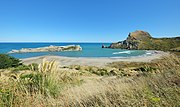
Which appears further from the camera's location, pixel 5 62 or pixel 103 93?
pixel 5 62

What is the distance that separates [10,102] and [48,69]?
6.08 ft

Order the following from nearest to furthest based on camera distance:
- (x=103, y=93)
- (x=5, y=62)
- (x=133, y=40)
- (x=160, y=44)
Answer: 1. (x=103, y=93)
2. (x=5, y=62)
3. (x=160, y=44)
4. (x=133, y=40)

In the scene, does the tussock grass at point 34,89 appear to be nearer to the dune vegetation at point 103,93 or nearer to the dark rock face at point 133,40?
the dune vegetation at point 103,93

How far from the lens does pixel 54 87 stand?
19.4ft

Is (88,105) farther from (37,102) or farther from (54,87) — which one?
(54,87)

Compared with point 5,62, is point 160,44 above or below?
above

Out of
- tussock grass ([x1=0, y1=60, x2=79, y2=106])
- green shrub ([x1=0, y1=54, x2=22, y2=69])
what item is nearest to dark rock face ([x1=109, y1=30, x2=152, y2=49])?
green shrub ([x1=0, y1=54, x2=22, y2=69])

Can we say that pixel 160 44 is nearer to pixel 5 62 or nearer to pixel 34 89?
pixel 5 62

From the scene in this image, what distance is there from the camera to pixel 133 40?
135250mm

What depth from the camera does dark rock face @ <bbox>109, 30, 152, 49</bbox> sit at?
123 meters

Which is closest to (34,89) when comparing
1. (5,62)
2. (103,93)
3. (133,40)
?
(103,93)

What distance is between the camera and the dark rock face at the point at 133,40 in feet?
402

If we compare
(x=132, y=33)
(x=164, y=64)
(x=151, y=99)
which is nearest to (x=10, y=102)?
(x=151, y=99)

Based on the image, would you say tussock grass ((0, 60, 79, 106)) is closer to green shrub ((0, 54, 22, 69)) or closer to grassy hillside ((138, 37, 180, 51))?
green shrub ((0, 54, 22, 69))
